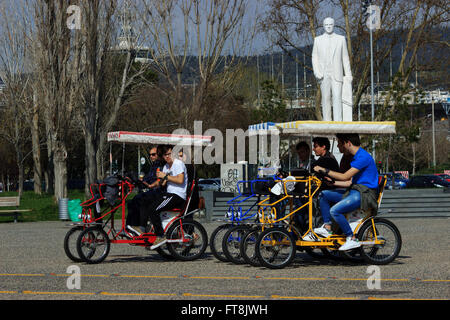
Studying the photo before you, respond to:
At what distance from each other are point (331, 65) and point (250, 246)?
15.5m

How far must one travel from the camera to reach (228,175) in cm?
3353

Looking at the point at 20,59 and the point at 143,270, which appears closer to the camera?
the point at 143,270

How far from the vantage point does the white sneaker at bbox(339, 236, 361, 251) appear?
11.2 metres

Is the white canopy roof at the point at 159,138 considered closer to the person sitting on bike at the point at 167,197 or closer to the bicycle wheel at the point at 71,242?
the person sitting on bike at the point at 167,197

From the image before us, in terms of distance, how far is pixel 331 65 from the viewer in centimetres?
2620

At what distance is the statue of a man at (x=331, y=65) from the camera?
85.8 feet

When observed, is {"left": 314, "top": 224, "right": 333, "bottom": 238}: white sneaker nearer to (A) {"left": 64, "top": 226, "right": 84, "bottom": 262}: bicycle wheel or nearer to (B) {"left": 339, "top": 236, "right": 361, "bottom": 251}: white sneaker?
(B) {"left": 339, "top": 236, "right": 361, "bottom": 251}: white sneaker

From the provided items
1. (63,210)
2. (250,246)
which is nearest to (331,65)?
(63,210)

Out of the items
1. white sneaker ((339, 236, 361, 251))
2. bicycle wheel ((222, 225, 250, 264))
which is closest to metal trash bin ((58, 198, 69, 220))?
bicycle wheel ((222, 225, 250, 264))
